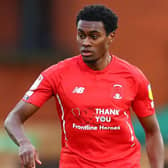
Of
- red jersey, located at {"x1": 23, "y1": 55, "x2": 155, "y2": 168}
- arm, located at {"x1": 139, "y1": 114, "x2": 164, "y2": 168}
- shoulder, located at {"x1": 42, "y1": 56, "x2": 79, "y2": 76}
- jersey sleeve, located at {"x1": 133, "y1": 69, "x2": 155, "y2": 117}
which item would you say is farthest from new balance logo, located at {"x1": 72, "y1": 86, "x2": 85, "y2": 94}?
arm, located at {"x1": 139, "y1": 114, "x2": 164, "y2": 168}

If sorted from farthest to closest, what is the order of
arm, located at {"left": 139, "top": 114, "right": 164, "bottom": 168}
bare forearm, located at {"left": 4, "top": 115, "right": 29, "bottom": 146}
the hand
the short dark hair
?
arm, located at {"left": 139, "top": 114, "right": 164, "bottom": 168}, the short dark hair, bare forearm, located at {"left": 4, "top": 115, "right": 29, "bottom": 146}, the hand

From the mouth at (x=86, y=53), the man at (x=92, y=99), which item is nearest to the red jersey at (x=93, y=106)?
the man at (x=92, y=99)

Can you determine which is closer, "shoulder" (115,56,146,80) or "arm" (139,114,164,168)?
"shoulder" (115,56,146,80)

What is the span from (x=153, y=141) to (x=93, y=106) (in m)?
0.73

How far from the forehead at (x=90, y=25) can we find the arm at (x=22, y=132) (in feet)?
2.53

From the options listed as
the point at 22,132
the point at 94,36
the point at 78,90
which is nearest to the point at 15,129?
the point at 22,132

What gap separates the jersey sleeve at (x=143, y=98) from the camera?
1018 cm

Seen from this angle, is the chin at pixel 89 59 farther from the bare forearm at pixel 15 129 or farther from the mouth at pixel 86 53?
the bare forearm at pixel 15 129

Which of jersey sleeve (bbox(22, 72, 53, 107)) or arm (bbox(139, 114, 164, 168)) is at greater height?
jersey sleeve (bbox(22, 72, 53, 107))

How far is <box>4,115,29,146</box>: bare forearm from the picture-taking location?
32.2ft

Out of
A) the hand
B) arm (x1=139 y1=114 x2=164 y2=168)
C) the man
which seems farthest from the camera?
arm (x1=139 y1=114 x2=164 y2=168)

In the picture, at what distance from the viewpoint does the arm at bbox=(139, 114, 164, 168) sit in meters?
10.4

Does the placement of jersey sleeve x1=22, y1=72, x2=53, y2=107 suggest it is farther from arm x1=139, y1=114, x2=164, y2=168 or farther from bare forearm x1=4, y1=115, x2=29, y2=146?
arm x1=139, y1=114, x2=164, y2=168

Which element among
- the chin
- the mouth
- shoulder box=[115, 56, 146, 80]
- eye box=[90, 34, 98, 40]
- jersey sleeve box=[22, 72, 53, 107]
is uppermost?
eye box=[90, 34, 98, 40]
